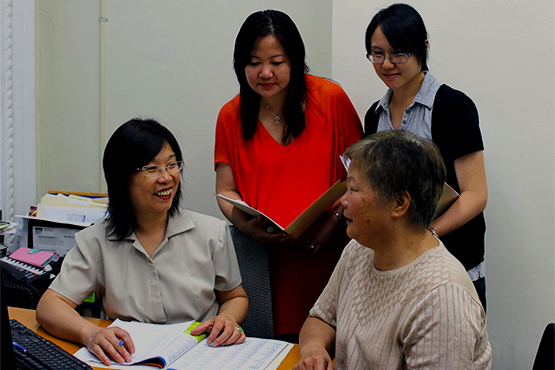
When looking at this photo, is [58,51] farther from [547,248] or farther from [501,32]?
[547,248]

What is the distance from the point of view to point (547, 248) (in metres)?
2.04

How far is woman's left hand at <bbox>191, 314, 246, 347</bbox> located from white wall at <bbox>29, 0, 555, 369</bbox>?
125 centimetres

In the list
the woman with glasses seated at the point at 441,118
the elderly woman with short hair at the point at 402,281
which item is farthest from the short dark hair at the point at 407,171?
the woman with glasses seated at the point at 441,118

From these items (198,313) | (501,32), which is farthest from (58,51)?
(501,32)

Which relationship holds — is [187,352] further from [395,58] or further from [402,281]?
[395,58]

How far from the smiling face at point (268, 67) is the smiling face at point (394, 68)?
13.8 inches

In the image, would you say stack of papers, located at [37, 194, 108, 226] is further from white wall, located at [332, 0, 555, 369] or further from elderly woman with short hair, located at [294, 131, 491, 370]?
white wall, located at [332, 0, 555, 369]

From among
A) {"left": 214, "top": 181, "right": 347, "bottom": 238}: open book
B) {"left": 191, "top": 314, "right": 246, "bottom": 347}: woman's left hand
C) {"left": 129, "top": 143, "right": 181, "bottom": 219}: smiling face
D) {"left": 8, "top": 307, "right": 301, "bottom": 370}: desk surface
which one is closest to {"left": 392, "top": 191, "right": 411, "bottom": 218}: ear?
{"left": 214, "top": 181, "right": 347, "bottom": 238}: open book

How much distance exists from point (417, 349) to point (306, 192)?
94cm

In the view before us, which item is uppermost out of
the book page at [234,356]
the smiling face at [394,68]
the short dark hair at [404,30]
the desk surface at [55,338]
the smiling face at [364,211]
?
the short dark hair at [404,30]

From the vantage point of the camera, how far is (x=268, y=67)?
190 cm

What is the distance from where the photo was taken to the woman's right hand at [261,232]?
6.11 ft

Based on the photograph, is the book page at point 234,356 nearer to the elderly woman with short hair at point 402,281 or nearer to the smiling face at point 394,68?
the elderly woman with short hair at point 402,281

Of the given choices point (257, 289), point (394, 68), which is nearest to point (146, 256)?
point (257, 289)
